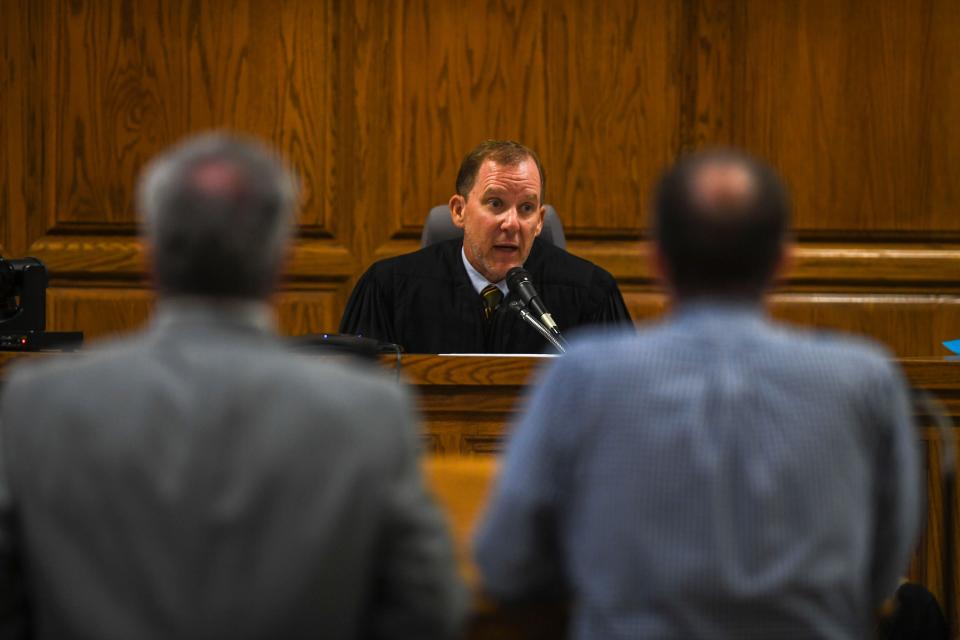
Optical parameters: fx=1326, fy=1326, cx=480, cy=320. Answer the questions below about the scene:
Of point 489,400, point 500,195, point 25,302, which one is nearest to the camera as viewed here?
point 489,400

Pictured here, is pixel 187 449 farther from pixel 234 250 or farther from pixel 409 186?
pixel 409 186

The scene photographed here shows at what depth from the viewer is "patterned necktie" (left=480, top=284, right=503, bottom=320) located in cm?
333

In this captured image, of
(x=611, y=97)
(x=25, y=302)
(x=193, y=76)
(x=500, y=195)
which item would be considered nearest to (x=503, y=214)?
(x=500, y=195)

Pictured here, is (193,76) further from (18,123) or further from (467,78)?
(467,78)

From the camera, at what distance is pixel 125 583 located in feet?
3.53

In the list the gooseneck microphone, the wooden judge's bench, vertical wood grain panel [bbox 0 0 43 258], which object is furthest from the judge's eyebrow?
vertical wood grain panel [bbox 0 0 43 258]

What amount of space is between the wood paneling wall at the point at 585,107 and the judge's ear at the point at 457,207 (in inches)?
39.3

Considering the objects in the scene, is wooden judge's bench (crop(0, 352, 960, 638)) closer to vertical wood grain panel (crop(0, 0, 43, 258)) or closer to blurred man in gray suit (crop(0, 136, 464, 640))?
blurred man in gray suit (crop(0, 136, 464, 640))

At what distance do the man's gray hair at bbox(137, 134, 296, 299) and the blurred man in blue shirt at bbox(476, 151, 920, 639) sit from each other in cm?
29

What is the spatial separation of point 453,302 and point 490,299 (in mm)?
109

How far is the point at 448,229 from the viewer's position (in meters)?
3.55

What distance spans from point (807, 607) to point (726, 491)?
13 cm

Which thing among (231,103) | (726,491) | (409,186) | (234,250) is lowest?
(726,491)

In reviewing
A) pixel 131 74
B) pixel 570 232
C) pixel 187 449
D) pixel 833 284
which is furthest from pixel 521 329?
pixel 187 449
